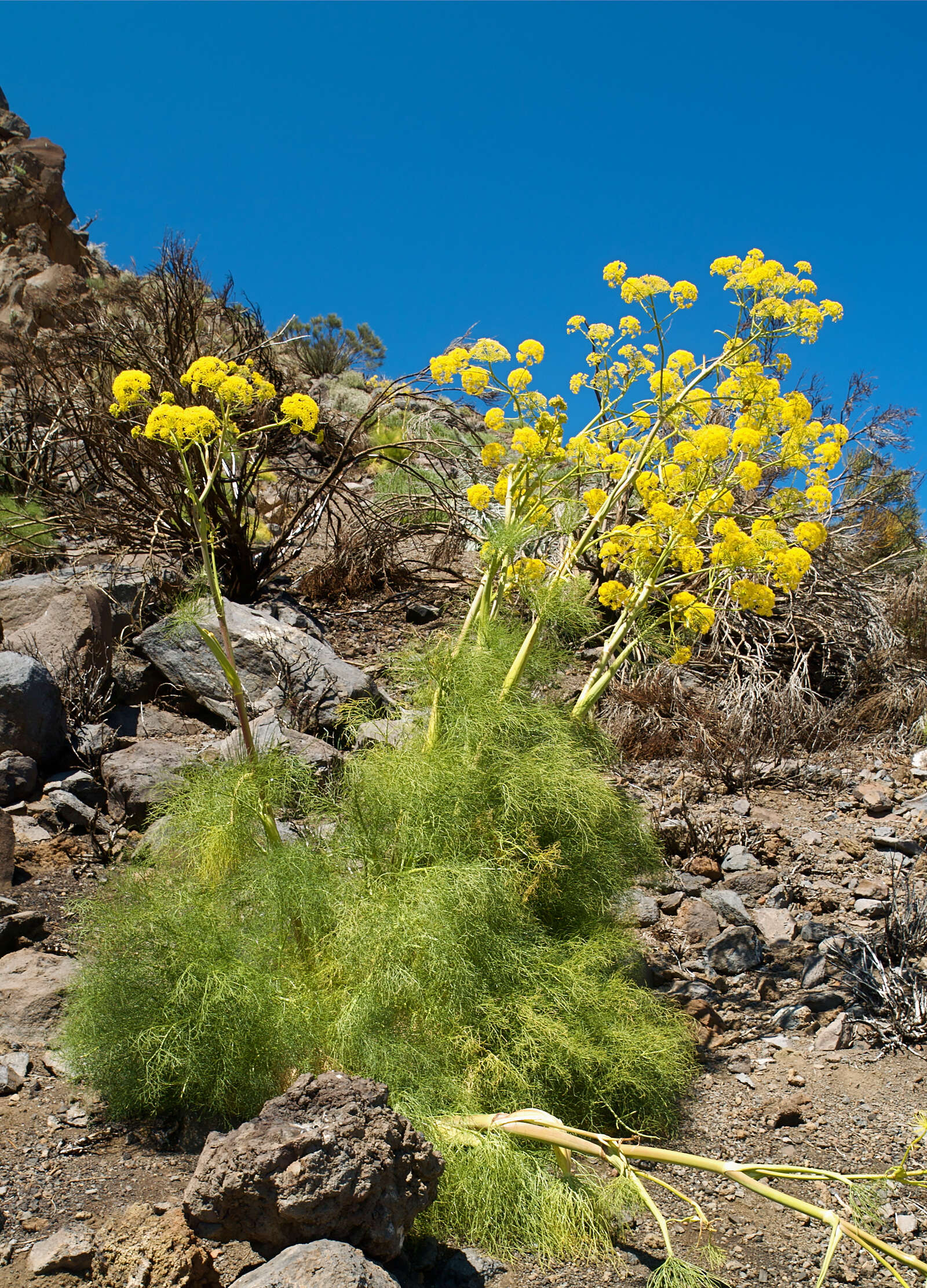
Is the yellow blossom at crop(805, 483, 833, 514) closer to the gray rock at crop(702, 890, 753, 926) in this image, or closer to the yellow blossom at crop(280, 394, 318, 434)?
the yellow blossom at crop(280, 394, 318, 434)

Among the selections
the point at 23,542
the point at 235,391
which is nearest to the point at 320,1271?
the point at 235,391

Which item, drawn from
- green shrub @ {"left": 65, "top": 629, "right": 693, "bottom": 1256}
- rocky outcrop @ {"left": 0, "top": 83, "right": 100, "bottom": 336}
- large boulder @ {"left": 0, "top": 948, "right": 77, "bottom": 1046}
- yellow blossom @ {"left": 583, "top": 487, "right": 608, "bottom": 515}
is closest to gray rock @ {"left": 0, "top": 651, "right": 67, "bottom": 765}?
large boulder @ {"left": 0, "top": 948, "right": 77, "bottom": 1046}

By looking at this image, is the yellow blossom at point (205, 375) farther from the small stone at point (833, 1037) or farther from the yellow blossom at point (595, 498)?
the small stone at point (833, 1037)

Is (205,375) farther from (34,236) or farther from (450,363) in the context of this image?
(34,236)

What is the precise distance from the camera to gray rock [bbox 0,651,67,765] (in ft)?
18.9

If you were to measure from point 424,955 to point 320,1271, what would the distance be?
1.26 m

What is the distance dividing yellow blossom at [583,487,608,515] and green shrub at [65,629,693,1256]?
955 millimetres

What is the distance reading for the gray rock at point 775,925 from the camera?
5.34m

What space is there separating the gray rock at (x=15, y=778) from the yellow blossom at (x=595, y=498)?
3.69 m

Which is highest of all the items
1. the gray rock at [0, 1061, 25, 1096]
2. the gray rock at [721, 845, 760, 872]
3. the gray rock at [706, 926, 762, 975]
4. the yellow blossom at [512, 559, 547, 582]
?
the yellow blossom at [512, 559, 547, 582]

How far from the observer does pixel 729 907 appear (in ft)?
18.1

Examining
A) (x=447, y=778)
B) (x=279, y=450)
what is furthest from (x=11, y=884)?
(x=279, y=450)

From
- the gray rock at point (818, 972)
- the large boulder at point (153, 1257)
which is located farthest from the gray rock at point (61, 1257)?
the gray rock at point (818, 972)

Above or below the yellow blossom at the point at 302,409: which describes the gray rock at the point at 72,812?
below
